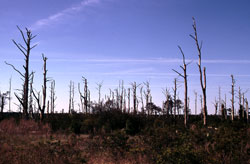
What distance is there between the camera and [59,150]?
920 centimetres

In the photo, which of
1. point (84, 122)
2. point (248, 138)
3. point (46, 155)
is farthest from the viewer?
point (84, 122)

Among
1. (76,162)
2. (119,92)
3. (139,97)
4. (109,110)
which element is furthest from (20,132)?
(119,92)

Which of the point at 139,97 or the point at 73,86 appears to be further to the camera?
the point at 73,86

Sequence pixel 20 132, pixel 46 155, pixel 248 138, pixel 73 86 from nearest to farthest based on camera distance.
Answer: pixel 46 155 < pixel 248 138 < pixel 20 132 < pixel 73 86

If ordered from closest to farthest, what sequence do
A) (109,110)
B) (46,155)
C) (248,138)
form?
Answer: (46,155) < (248,138) < (109,110)

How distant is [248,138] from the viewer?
894 cm

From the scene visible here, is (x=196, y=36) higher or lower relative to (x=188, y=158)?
higher

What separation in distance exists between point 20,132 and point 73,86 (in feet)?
134

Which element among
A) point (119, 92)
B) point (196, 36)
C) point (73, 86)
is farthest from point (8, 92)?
point (196, 36)

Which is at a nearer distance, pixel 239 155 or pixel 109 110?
pixel 239 155

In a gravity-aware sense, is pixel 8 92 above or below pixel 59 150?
above

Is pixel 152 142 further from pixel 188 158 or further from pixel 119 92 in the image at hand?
pixel 119 92

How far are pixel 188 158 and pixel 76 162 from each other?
123 inches

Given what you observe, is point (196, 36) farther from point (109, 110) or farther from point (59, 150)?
point (59, 150)
